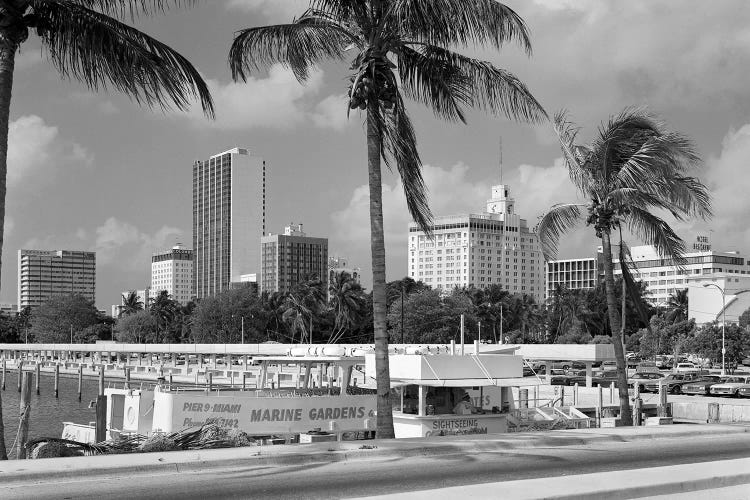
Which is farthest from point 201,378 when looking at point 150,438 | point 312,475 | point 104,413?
point 312,475

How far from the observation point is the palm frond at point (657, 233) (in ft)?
93.8

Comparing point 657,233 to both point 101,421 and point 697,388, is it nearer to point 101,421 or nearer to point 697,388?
point 101,421

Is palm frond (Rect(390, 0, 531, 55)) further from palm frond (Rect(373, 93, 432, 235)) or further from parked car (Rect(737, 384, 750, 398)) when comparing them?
parked car (Rect(737, 384, 750, 398))

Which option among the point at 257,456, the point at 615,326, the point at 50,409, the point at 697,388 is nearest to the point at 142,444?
the point at 257,456

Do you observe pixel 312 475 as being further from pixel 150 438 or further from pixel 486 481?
pixel 150 438

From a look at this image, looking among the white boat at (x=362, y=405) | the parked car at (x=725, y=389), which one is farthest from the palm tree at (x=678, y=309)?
the white boat at (x=362, y=405)

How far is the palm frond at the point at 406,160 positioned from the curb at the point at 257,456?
5.16 metres

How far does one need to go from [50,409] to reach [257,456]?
208ft

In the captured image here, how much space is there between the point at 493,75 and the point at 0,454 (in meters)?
13.0

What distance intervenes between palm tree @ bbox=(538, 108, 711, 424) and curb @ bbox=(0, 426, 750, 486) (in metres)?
10.2

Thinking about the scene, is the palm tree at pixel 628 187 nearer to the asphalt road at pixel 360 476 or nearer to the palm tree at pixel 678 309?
the asphalt road at pixel 360 476

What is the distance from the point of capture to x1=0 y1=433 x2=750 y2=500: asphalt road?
12.8 metres

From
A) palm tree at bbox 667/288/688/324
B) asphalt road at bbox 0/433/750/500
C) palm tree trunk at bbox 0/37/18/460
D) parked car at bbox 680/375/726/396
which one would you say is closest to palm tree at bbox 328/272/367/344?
palm tree at bbox 667/288/688/324

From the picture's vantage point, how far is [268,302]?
144375 mm
